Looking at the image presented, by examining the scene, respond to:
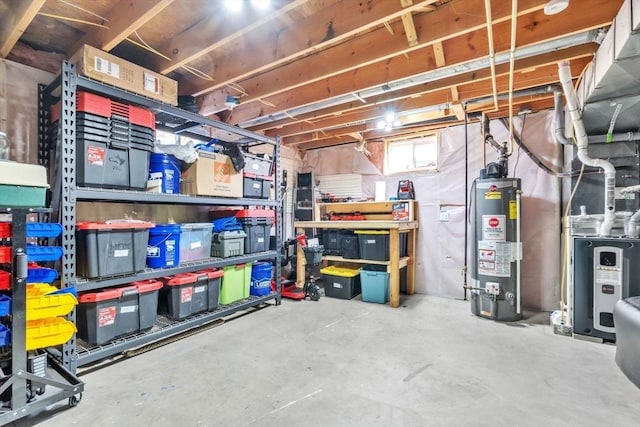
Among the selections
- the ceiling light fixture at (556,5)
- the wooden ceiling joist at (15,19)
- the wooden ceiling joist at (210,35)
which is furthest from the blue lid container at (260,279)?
the ceiling light fixture at (556,5)

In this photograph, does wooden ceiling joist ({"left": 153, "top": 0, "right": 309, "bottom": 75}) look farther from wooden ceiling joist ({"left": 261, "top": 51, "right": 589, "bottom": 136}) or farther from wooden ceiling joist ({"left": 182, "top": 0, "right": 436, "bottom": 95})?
wooden ceiling joist ({"left": 261, "top": 51, "right": 589, "bottom": 136})

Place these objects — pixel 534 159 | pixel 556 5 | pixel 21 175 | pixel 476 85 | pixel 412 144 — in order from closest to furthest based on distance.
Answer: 1. pixel 21 175
2. pixel 556 5
3. pixel 476 85
4. pixel 534 159
5. pixel 412 144

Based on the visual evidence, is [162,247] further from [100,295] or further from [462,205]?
[462,205]

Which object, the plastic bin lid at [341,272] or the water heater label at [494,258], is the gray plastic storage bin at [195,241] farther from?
the water heater label at [494,258]

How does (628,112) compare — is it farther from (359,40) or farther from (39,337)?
(39,337)

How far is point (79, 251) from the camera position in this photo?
217 centimetres

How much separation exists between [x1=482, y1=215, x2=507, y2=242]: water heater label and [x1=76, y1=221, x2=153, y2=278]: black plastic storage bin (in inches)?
129

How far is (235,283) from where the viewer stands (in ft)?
10.5

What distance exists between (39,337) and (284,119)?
3.23 meters

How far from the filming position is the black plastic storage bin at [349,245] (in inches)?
162

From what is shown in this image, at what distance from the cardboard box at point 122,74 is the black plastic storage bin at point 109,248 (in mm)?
1034

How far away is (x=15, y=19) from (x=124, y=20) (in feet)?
2.04

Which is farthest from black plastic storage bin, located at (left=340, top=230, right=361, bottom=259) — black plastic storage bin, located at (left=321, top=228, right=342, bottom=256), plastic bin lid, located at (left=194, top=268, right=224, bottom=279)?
plastic bin lid, located at (left=194, top=268, right=224, bottom=279)

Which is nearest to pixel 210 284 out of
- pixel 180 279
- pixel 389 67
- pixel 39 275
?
pixel 180 279
